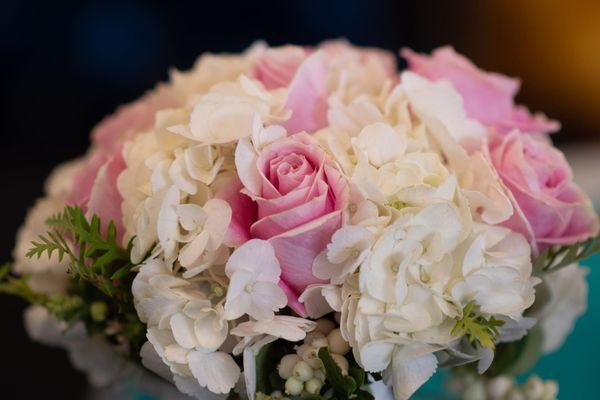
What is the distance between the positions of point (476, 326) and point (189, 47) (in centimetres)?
114

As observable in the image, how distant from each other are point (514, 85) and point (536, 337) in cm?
21

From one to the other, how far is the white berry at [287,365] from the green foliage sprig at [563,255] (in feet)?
0.61

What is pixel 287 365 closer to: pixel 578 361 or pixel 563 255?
pixel 563 255

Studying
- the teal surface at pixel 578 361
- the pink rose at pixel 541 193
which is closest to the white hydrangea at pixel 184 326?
the pink rose at pixel 541 193

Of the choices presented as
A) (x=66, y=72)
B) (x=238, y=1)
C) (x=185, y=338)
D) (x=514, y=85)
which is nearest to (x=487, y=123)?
(x=514, y=85)

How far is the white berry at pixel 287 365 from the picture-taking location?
48 centimetres

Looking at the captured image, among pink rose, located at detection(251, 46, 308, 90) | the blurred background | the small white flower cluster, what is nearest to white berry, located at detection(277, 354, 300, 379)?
the small white flower cluster

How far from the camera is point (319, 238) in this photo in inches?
18.0

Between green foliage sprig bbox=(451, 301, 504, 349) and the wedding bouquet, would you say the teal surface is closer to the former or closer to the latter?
the wedding bouquet

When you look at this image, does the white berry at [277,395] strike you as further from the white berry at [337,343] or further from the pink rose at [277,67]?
the pink rose at [277,67]

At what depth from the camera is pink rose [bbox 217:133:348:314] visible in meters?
0.45

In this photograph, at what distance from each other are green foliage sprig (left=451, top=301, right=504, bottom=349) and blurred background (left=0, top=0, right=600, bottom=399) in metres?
0.89

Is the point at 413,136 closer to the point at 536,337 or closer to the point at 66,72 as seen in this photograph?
the point at 536,337

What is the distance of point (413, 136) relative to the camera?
520 mm
